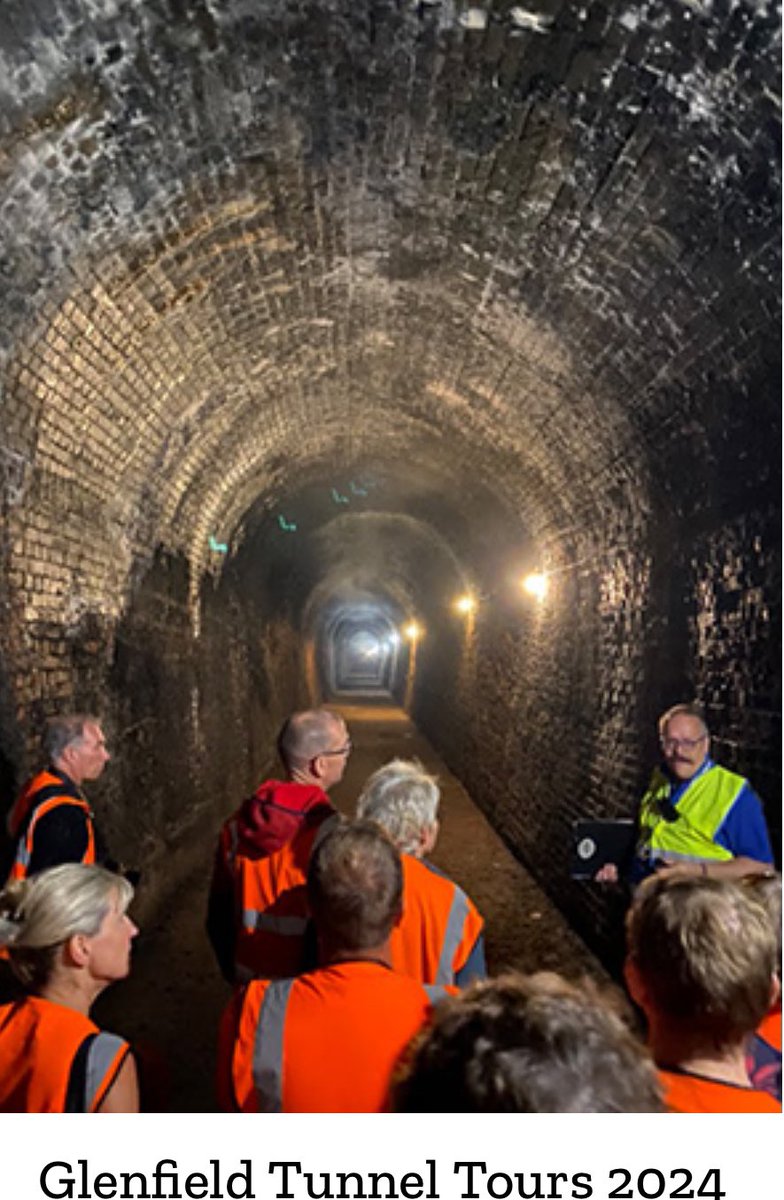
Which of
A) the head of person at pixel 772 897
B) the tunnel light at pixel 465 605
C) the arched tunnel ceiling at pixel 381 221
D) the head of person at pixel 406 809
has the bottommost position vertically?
the head of person at pixel 772 897

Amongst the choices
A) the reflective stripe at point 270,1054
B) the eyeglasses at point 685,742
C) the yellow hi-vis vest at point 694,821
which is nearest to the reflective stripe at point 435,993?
the reflective stripe at point 270,1054

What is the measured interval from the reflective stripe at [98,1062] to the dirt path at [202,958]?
3.5 inches

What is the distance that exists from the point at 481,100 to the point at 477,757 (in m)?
9.91

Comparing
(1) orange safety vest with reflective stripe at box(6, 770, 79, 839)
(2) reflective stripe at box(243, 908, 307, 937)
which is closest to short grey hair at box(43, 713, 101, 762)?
(1) orange safety vest with reflective stripe at box(6, 770, 79, 839)

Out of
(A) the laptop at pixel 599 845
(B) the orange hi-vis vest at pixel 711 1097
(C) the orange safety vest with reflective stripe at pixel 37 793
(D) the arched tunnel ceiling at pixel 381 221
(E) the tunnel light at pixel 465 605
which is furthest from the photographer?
(E) the tunnel light at pixel 465 605

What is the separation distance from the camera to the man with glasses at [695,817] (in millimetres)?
4320

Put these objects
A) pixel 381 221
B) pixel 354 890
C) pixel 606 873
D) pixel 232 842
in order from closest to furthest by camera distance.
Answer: pixel 354 890 < pixel 232 842 < pixel 606 873 < pixel 381 221

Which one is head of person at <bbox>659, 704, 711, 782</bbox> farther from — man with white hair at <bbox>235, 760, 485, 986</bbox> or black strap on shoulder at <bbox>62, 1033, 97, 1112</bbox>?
black strap on shoulder at <bbox>62, 1033, 97, 1112</bbox>

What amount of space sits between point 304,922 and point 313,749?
76cm

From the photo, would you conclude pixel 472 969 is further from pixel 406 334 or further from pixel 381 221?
pixel 406 334

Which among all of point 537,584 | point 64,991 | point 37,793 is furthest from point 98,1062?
point 537,584

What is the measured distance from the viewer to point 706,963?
200 centimetres

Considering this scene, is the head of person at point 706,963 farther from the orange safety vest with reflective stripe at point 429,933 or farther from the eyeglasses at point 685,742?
the eyeglasses at point 685,742

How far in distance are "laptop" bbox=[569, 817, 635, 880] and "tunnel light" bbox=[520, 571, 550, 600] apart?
4.79 m
